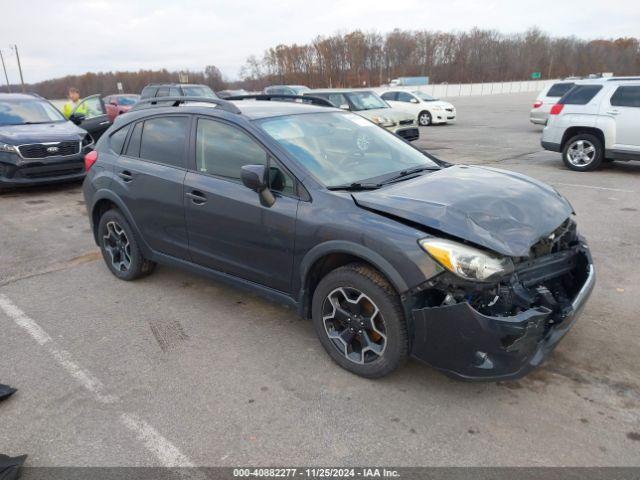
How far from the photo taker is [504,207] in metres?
3.13

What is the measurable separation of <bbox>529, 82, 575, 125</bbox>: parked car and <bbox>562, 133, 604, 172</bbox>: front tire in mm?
6477

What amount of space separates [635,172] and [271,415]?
987 cm

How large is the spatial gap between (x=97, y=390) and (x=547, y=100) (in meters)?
16.8

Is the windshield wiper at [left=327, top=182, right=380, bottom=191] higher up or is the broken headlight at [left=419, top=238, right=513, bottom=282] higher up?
the windshield wiper at [left=327, top=182, right=380, bottom=191]

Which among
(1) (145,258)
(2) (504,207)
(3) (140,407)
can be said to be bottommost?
(3) (140,407)

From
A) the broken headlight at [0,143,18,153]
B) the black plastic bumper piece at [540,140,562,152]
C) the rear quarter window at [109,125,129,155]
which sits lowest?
the black plastic bumper piece at [540,140,562,152]

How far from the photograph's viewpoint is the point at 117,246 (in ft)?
16.7

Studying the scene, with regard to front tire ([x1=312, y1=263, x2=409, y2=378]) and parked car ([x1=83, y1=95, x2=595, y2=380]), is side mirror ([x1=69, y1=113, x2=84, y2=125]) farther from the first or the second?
front tire ([x1=312, y1=263, x2=409, y2=378])

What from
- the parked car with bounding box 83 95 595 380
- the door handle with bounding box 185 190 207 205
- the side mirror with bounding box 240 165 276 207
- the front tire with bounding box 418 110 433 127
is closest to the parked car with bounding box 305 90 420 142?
the front tire with bounding box 418 110 433 127

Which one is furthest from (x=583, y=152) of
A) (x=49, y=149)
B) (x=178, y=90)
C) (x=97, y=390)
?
(x=178, y=90)

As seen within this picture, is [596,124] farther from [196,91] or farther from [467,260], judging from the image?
[196,91]

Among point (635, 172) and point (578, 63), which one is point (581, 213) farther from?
point (578, 63)

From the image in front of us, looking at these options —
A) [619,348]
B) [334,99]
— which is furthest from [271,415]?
[334,99]

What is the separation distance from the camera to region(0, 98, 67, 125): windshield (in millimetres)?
9617
